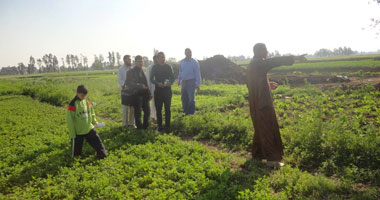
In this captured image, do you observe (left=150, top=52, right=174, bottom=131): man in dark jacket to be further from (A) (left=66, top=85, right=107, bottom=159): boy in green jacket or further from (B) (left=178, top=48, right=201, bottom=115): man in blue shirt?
(A) (left=66, top=85, right=107, bottom=159): boy in green jacket

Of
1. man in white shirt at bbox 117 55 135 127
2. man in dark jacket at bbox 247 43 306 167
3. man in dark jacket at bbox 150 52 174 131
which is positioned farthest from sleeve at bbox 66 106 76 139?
man in dark jacket at bbox 247 43 306 167

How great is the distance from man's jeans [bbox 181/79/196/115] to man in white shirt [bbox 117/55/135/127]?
6.78 feet

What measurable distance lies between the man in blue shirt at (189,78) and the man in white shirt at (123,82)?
6.59 feet

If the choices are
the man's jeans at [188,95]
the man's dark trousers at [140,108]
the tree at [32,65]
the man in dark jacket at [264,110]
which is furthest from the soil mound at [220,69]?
the tree at [32,65]

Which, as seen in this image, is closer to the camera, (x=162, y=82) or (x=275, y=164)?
(x=275, y=164)

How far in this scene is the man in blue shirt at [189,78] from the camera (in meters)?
9.22

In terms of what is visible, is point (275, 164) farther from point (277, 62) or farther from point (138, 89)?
point (138, 89)

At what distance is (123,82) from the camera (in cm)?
840

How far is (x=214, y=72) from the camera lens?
29016mm

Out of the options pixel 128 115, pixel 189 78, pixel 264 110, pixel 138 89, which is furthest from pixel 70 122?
pixel 189 78

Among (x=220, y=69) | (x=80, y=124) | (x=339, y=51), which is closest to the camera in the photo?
(x=80, y=124)

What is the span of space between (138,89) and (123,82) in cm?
76

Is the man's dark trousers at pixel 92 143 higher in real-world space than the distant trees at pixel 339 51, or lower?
lower

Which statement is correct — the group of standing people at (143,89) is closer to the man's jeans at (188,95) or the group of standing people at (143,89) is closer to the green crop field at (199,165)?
the green crop field at (199,165)
